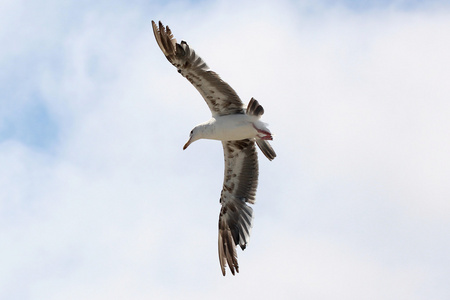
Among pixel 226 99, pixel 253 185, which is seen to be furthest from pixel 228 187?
pixel 226 99

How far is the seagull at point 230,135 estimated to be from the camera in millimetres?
15820

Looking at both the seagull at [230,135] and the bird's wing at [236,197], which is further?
the bird's wing at [236,197]

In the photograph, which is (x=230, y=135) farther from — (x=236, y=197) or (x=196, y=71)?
(x=236, y=197)

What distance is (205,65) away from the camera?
52.1 feet

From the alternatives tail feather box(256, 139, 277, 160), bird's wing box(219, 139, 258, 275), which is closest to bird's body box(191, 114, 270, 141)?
tail feather box(256, 139, 277, 160)

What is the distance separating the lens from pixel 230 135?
1642 cm

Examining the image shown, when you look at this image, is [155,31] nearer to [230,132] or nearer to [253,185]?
[230,132]

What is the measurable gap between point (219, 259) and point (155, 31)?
5.53 m

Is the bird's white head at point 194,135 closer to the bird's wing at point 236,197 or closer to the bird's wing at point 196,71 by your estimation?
the bird's wing at point 196,71

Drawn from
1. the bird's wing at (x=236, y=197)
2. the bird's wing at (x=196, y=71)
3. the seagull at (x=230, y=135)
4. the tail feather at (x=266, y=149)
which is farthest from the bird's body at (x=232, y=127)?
the bird's wing at (x=236, y=197)

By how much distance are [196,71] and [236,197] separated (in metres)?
3.86

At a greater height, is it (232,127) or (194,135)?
(194,135)

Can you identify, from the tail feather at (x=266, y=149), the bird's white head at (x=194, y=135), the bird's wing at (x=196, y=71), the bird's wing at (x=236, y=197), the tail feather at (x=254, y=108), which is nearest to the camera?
the bird's wing at (x=196, y=71)

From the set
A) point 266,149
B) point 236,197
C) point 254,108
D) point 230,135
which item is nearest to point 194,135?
point 230,135
